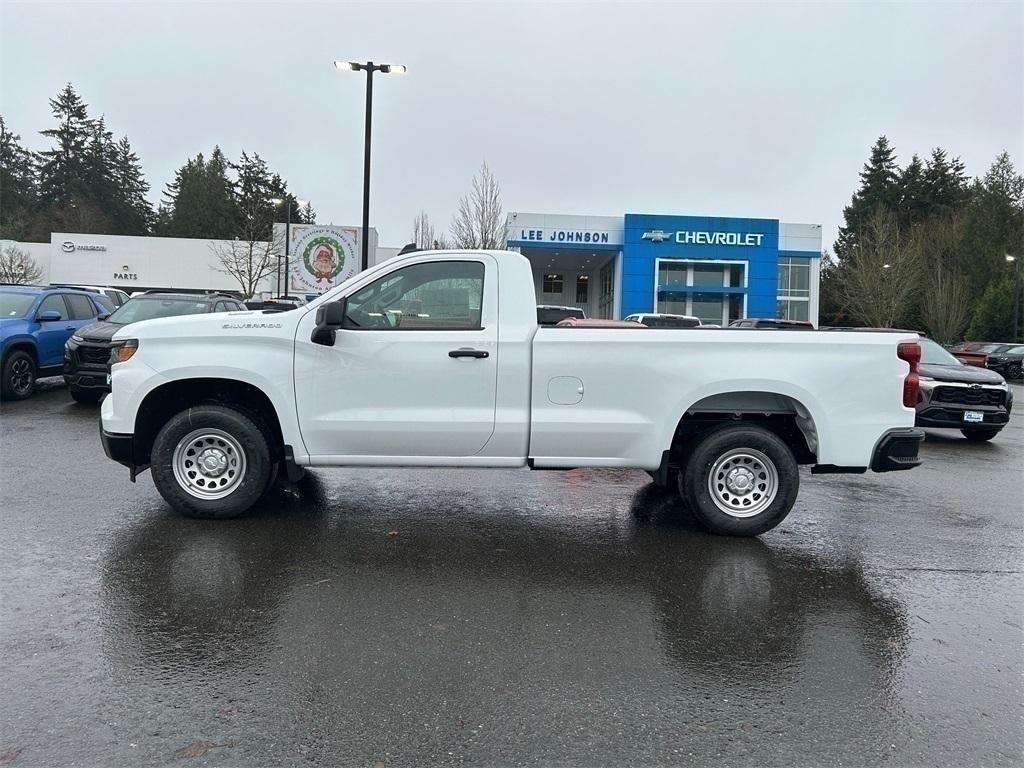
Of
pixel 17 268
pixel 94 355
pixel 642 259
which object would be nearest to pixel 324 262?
pixel 94 355

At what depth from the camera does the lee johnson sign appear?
164 feet

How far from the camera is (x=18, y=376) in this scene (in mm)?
11914

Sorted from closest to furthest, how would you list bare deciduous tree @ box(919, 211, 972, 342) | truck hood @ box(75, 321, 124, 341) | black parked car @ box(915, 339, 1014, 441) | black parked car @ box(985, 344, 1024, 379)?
1. black parked car @ box(915, 339, 1014, 441)
2. truck hood @ box(75, 321, 124, 341)
3. black parked car @ box(985, 344, 1024, 379)
4. bare deciduous tree @ box(919, 211, 972, 342)

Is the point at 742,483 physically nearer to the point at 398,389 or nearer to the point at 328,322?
the point at 398,389

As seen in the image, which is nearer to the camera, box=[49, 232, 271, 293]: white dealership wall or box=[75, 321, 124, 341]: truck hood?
box=[75, 321, 124, 341]: truck hood

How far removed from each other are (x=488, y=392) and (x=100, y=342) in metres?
8.53

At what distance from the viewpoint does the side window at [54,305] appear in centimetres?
1274

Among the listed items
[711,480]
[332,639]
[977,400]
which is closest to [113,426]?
[332,639]

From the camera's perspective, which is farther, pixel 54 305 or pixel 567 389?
pixel 54 305

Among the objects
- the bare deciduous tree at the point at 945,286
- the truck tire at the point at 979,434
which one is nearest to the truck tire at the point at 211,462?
the truck tire at the point at 979,434

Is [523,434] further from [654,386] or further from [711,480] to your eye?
[711,480]

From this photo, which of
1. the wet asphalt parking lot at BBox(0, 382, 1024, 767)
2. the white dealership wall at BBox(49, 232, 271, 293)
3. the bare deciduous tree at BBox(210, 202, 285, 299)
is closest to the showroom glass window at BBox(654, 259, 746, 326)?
the bare deciduous tree at BBox(210, 202, 285, 299)

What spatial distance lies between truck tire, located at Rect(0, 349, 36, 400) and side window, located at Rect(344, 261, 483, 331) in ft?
30.5

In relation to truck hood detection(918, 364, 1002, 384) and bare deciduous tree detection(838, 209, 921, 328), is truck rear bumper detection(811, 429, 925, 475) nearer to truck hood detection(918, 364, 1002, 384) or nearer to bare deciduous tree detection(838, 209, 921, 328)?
truck hood detection(918, 364, 1002, 384)
